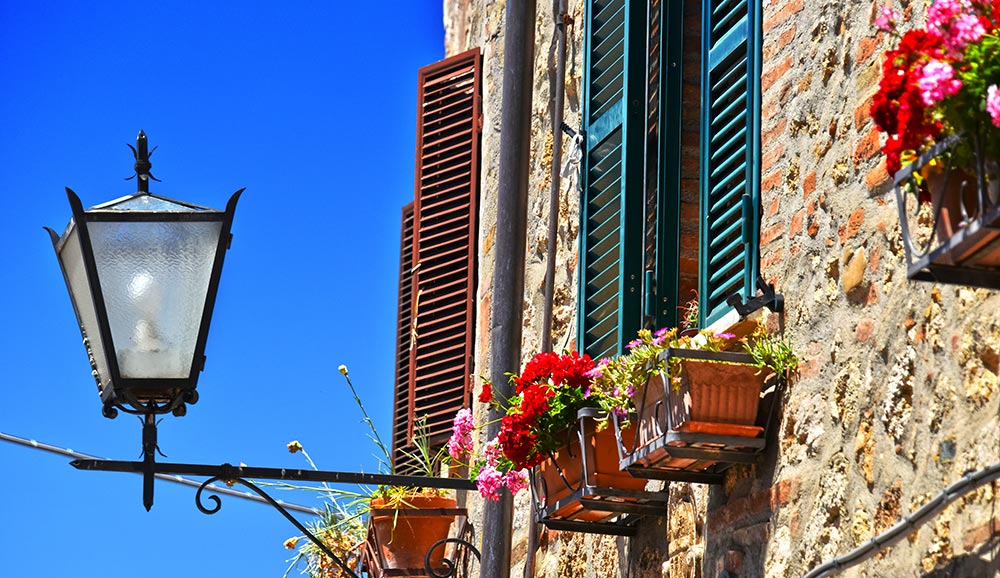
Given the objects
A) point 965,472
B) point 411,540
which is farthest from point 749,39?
point 411,540

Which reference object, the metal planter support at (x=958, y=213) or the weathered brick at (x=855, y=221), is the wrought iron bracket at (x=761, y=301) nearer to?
the weathered brick at (x=855, y=221)

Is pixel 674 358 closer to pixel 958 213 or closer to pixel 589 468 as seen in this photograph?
pixel 589 468

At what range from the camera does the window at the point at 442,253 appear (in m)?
8.29

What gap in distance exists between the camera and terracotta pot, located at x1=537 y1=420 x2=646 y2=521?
5414 mm

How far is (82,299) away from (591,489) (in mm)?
1674

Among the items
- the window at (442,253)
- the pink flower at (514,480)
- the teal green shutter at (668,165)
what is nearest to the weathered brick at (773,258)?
the teal green shutter at (668,165)

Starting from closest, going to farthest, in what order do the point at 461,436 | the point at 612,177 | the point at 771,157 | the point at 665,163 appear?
the point at 771,157
the point at 665,163
the point at 612,177
the point at 461,436

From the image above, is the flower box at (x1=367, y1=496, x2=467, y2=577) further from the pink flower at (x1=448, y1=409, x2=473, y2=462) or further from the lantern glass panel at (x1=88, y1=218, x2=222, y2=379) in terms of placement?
the lantern glass panel at (x1=88, y1=218, x2=222, y2=379)

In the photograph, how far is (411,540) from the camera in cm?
731

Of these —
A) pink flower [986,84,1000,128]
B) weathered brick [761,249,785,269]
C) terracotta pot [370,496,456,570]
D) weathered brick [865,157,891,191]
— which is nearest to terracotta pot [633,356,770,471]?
weathered brick [761,249,785,269]

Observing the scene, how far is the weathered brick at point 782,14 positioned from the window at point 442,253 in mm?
3268

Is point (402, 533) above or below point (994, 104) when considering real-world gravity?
below

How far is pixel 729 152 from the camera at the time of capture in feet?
17.4

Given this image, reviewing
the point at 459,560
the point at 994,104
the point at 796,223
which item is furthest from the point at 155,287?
the point at 994,104
